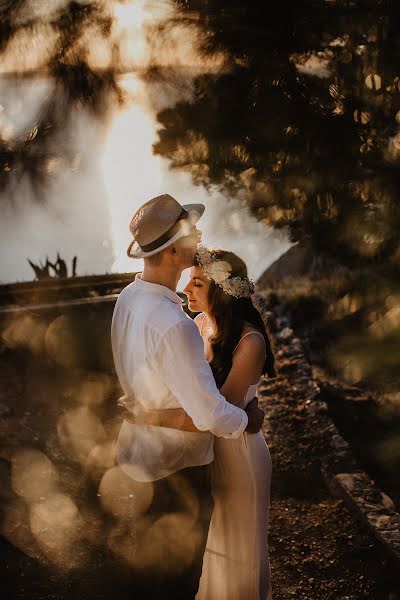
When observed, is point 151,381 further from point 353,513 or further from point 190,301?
point 353,513

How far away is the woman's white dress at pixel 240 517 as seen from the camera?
2920mm

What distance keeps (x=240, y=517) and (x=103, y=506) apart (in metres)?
1.75


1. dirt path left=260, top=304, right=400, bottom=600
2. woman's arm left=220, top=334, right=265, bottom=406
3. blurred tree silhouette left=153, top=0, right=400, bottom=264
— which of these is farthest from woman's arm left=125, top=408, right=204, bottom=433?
dirt path left=260, top=304, right=400, bottom=600

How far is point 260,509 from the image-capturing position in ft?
9.78

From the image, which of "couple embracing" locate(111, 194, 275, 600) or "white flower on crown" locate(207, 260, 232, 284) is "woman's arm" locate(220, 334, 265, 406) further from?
"white flower on crown" locate(207, 260, 232, 284)

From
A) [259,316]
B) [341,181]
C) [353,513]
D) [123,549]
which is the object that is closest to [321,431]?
[353,513]

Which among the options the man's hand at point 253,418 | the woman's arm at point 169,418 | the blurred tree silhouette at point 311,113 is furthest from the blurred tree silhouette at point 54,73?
the man's hand at point 253,418

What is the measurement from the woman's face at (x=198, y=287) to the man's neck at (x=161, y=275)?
0.43 meters

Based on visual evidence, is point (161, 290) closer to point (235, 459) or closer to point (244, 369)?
point (244, 369)

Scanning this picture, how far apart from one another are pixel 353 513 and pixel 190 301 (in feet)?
8.15

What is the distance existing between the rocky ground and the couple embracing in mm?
465

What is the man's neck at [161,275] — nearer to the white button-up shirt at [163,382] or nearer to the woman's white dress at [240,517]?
the white button-up shirt at [163,382]

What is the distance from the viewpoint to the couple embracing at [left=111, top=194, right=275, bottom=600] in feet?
7.89

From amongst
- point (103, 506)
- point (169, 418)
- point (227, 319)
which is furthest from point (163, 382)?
point (103, 506)
